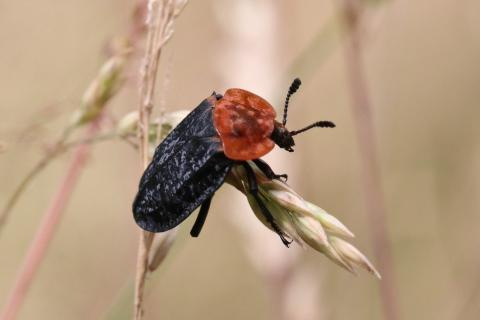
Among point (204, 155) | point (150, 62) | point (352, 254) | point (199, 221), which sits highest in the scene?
point (150, 62)

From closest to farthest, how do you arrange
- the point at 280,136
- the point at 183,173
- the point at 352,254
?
the point at 352,254 → the point at 183,173 → the point at 280,136

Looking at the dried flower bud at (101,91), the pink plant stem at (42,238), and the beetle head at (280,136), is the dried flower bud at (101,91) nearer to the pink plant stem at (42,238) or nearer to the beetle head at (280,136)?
the pink plant stem at (42,238)

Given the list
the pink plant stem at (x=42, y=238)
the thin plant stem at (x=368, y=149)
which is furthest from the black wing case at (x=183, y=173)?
the thin plant stem at (x=368, y=149)

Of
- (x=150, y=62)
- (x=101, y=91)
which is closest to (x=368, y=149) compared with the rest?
(x=101, y=91)

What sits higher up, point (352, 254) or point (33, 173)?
point (33, 173)

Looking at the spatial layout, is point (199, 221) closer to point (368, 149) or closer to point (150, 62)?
point (150, 62)

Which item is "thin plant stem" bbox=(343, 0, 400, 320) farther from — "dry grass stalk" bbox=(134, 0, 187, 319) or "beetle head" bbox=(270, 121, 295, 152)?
"dry grass stalk" bbox=(134, 0, 187, 319)

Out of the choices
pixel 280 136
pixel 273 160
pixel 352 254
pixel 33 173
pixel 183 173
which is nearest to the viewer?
pixel 352 254

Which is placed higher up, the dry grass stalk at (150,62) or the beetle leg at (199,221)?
the dry grass stalk at (150,62)
